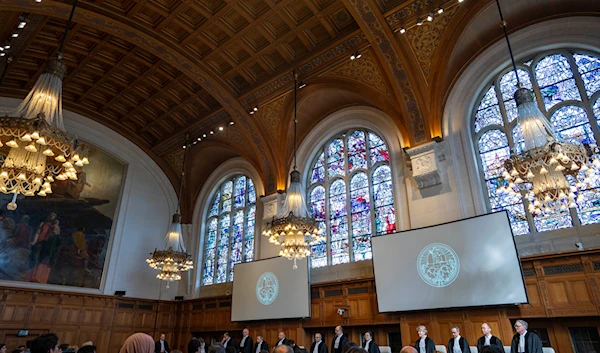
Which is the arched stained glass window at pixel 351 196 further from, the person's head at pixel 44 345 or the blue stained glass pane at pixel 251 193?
the person's head at pixel 44 345

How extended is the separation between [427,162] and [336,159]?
3367 millimetres

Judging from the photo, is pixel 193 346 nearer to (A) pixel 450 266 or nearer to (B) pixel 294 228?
(B) pixel 294 228

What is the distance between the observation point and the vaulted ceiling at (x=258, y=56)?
9.38 m

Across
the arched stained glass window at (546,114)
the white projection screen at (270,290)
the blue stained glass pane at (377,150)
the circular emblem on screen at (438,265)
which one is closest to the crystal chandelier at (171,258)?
the white projection screen at (270,290)

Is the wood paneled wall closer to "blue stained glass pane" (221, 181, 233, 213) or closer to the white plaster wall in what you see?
the white plaster wall

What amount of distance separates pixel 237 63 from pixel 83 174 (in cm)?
696

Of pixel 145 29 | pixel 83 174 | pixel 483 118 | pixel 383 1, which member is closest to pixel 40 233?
pixel 83 174

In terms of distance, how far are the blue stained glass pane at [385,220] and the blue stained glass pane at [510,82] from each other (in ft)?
13.0

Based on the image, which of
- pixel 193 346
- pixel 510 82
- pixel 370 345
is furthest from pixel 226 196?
pixel 193 346

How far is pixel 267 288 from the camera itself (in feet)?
38.3

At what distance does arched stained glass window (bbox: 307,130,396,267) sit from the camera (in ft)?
35.0

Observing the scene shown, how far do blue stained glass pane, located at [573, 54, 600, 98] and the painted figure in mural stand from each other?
49.9 ft

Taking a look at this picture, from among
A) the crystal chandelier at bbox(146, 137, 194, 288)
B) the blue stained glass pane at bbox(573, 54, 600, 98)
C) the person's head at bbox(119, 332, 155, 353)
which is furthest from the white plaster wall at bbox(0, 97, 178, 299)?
the blue stained glass pane at bbox(573, 54, 600, 98)

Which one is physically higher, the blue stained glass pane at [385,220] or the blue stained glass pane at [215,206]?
the blue stained glass pane at [215,206]
